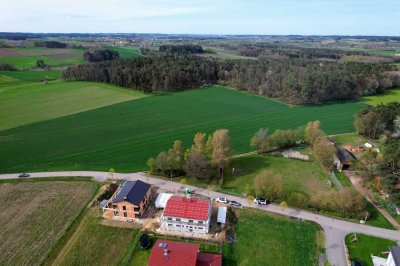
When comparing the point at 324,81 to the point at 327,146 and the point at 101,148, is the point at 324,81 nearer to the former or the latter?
the point at 327,146

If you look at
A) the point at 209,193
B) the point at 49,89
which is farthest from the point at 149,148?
the point at 49,89

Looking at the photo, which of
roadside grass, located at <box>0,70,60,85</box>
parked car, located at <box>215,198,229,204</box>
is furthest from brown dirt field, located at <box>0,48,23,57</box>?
parked car, located at <box>215,198,229,204</box>

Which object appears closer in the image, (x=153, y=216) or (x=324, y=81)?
(x=153, y=216)

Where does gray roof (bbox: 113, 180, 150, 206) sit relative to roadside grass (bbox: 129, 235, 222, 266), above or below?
above

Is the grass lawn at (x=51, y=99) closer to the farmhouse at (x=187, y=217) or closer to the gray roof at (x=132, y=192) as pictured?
the gray roof at (x=132, y=192)

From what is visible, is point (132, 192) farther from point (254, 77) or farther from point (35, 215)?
point (254, 77)

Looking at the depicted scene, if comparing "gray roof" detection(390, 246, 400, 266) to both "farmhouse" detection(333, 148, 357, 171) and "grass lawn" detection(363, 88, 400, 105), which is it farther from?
"grass lawn" detection(363, 88, 400, 105)
